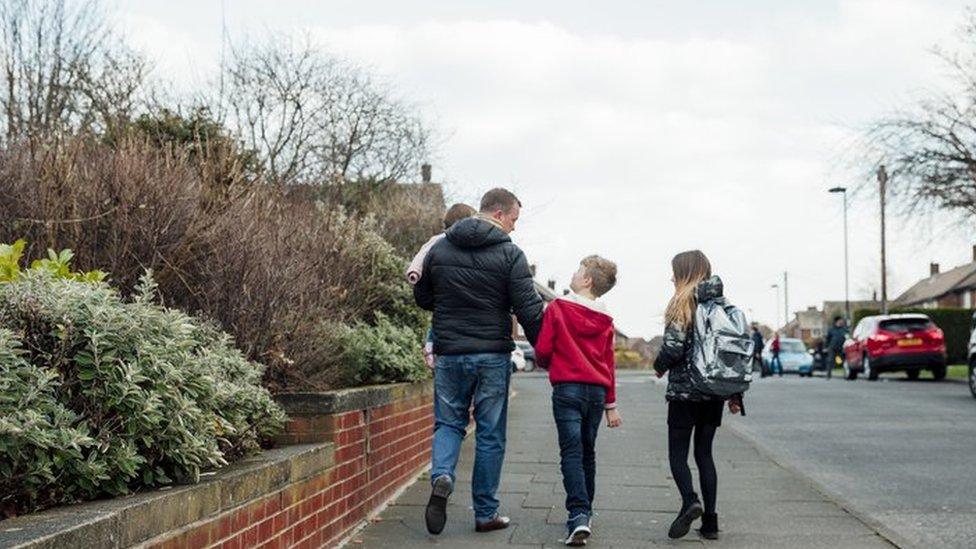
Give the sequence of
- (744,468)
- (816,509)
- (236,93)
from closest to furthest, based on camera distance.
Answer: (816,509) < (744,468) < (236,93)

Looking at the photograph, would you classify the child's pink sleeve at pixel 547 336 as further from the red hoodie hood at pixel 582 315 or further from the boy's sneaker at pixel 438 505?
the boy's sneaker at pixel 438 505

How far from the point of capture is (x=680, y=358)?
673cm

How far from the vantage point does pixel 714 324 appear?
22.0 feet

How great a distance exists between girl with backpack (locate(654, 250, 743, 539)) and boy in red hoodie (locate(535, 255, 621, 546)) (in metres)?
0.40

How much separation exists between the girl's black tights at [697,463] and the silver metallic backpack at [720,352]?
1.08 ft

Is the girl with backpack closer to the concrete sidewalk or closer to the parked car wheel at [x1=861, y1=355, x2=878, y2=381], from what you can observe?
the concrete sidewalk

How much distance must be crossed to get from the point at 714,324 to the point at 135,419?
371cm

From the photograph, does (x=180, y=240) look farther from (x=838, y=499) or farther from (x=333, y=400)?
(x=838, y=499)

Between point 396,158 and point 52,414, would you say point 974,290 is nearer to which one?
point 396,158

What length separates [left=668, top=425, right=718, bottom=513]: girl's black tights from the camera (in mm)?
6754

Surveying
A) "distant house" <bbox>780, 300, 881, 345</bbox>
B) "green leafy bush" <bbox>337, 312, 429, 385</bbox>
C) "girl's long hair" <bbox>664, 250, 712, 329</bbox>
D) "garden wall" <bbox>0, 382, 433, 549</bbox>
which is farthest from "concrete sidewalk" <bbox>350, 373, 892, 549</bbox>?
"distant house" <bbox>780, 300, 881, 345</bbox>

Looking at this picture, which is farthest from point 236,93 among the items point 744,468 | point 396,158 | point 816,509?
point 816,509

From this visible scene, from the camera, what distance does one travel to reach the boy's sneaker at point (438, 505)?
630 centimetres

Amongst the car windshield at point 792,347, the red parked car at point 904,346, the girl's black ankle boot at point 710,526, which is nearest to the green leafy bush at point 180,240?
the girl's black ankle boot at point 710,526
